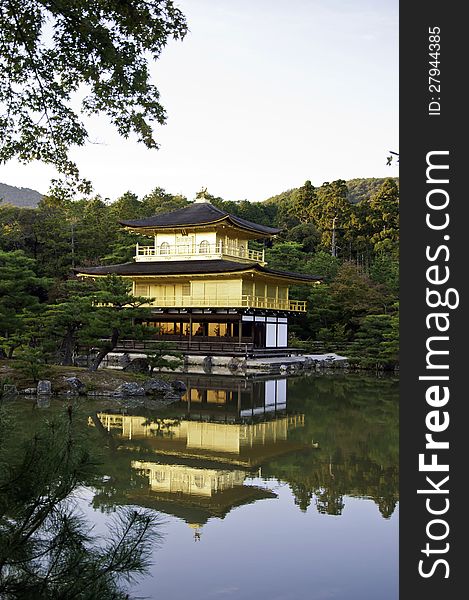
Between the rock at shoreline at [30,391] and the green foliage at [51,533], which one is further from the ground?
the green foliage at [51,533]

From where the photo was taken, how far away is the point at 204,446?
9.98 m

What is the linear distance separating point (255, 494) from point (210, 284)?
63.2 feet

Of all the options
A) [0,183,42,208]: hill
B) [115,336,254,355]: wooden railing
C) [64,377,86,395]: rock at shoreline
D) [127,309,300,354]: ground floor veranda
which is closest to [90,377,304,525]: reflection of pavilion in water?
[64,377,86,395]: rock at shoreline

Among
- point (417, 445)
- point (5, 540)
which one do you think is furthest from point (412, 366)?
point (5, 540)

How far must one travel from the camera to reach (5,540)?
8.32ft

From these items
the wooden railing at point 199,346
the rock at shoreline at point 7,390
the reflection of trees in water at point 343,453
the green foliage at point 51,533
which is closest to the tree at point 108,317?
the reflection of trees in water at point 343,453

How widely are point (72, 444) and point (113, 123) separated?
3.16 meters

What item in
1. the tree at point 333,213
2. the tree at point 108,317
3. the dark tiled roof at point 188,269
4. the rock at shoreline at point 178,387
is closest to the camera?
the rock at shoreline at point 178,387

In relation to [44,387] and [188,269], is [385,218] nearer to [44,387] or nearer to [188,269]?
[188,269]

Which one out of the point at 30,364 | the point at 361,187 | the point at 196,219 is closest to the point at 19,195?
the point at 361,187

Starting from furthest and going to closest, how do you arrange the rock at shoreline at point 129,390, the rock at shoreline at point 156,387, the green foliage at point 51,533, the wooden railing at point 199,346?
the wooden railing at point 199,346 → the rock at shoreline at point 156,387 → the rock at shoreline at point 129,390 → the green foliage at point 51,533

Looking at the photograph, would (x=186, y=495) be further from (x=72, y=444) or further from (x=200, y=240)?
(x=200, y=240)

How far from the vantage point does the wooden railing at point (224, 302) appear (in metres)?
25.0

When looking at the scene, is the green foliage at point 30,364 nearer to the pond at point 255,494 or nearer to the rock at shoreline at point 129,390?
the pond at point 255,494
